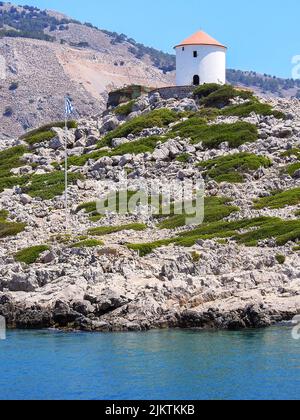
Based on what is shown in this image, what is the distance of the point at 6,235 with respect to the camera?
71.9 metres

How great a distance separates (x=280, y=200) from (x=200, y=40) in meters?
38.5

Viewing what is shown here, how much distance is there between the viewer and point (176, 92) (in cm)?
10600

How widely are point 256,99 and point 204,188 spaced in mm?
23665

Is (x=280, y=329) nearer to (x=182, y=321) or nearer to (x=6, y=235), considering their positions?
(x=182, y=321)

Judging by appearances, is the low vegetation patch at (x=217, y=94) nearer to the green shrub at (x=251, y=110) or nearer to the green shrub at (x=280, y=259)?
the green shrub at (x=251, y=110)

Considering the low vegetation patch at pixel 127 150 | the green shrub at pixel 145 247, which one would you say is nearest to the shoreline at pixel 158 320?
the green shrub at pixel 145 247

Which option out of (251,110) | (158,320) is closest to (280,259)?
(158,320)

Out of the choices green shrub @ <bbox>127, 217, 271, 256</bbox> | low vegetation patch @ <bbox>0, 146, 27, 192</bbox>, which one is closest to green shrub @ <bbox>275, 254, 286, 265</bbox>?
green shrub @ <bbox>127, 217, 271, 256</bbox>

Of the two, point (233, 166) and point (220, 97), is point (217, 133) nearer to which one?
point (220, 97)

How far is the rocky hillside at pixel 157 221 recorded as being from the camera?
51781 millimetres

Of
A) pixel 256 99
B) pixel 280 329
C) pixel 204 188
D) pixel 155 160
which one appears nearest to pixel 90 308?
pixel 280 329

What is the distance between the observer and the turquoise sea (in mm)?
38000

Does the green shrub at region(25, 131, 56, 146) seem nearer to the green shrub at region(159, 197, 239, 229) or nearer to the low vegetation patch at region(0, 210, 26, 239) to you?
the low vegetation patch at region(0, 210, 26, 239)

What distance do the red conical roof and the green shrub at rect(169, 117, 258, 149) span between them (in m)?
12.7
